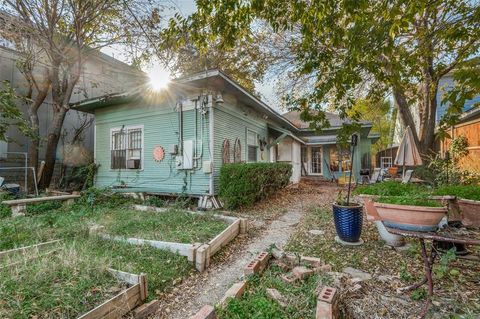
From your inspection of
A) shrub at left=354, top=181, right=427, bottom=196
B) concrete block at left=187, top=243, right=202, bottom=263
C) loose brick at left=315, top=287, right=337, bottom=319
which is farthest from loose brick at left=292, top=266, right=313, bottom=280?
shrub at left=354, top=181, right=427, bottom=196

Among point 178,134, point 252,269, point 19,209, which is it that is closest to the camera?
point 252,269

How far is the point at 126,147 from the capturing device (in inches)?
332

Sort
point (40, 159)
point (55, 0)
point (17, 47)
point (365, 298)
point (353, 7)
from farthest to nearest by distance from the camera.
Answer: point (40, 159)
point (17, 47)
point (55, 0)
point (353, 7)
point (365, 298)

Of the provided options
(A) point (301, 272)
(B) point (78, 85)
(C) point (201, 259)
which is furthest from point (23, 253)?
(B) point (78, 85)

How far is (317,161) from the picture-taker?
15.1 meters

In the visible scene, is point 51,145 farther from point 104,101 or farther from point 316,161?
point 316,161

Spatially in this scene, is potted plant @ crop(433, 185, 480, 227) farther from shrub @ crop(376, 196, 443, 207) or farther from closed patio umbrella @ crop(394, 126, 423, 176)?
shrub @ crop(376, 196, 443, 207)

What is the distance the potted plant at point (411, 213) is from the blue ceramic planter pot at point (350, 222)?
955mm

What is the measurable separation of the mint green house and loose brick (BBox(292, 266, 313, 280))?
14.1 feet

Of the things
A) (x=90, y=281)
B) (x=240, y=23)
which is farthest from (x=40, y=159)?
(x=240, y=23)

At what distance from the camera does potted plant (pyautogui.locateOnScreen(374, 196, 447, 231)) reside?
105 inches

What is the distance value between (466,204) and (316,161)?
10.7 metres

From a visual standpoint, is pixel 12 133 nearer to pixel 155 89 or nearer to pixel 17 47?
pixel 17 47

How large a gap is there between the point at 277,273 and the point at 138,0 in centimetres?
865
